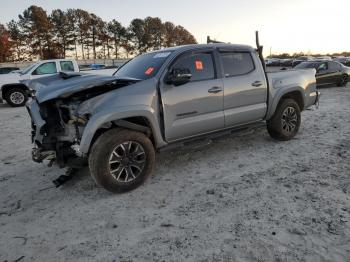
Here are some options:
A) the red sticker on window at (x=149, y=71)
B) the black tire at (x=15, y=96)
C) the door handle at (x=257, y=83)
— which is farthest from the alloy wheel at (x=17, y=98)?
the door handle at (x=257, y=83)

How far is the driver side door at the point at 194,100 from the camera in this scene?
14.8 feet

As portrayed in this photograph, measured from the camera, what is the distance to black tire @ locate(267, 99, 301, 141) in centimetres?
606

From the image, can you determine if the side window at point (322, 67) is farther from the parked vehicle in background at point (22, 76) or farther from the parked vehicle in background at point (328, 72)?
the parked vehicle in background at point (22, 76)

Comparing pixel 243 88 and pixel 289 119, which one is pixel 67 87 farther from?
pixel 289 119

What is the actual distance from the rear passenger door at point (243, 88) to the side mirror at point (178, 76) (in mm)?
911

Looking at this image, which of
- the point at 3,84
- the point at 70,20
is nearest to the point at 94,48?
the point at 70,20

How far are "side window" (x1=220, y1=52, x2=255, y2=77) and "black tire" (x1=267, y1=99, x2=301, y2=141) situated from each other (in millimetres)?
1031

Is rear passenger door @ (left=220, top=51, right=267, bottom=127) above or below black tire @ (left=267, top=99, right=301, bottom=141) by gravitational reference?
above

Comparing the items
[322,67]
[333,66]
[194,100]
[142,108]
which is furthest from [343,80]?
[142,108]

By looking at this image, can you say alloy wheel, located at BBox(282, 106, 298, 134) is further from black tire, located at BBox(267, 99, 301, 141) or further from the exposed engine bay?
the exposed engine bay

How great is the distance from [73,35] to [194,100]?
2608 inches

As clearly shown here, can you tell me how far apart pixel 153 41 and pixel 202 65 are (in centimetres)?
7527

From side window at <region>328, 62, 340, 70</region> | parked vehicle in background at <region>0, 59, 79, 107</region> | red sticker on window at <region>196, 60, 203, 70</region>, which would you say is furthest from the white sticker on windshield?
side window at <region>328, 62, 340, 70</region>

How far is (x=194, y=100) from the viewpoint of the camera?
4.73 m
